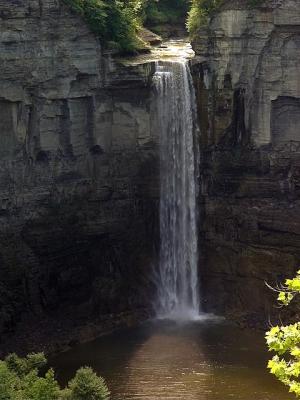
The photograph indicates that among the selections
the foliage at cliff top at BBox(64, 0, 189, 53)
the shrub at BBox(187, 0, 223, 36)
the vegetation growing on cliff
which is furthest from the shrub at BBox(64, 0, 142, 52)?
the vegetation growing on cliff

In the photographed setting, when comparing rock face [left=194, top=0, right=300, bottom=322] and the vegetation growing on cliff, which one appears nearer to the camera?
rock face [left=194, top=0, right=300, bottom=322]

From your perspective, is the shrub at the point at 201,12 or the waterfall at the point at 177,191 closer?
the shrub at the point at 201,12

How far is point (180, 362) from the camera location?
41094 millimetres

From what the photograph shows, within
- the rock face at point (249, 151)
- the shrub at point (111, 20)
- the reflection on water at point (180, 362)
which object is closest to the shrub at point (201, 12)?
the rock face at point (249, 151)

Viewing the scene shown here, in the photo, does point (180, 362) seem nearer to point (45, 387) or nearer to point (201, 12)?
point (45, 387)

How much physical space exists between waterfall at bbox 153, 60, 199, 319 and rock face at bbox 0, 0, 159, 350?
75 centimetres

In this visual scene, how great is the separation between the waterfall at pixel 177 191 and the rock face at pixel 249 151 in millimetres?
809

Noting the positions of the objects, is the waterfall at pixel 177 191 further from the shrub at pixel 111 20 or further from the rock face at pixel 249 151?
the shrub at pixel 111 20

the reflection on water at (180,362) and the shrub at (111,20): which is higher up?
the shrub at (111,20)

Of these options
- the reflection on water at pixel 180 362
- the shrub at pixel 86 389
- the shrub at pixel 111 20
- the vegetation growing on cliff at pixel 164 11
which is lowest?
the reflection on water at pixel 180 362

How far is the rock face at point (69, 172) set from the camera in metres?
44.5

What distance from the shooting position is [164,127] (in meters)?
49.2

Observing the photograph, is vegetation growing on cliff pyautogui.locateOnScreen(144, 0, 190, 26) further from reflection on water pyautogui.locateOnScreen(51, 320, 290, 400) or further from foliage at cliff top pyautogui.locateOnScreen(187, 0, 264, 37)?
reflection on water pyautogui.locateOnScreen(51, 320, 290, 400)

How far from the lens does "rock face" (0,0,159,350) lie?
146 ft
